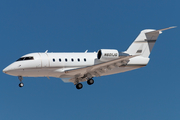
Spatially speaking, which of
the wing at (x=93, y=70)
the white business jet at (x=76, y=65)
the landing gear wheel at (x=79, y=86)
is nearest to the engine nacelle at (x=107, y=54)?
the white business jet at (x=76, y=65)

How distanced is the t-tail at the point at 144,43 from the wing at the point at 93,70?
306cm

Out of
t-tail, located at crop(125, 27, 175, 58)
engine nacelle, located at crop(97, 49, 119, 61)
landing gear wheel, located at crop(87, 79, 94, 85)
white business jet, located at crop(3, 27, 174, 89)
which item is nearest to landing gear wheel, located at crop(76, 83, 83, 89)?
white business jet, located at crop(3, 27, 174, 89)

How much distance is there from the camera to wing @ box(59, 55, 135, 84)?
29323mm

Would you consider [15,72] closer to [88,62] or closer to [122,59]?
[88,62]

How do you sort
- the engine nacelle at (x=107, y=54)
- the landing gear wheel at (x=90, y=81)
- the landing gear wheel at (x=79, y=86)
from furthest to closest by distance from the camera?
the landing gear wheel at (x=79, y=86), the landing gear wheel at (x=90, y=81), the engine nacelle at (x=107, y=54)

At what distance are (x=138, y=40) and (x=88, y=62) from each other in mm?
6134

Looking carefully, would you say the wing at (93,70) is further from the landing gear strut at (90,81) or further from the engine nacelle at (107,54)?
the engine nacelle at (107,54)

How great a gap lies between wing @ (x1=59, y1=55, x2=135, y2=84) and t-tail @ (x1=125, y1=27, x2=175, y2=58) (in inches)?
121

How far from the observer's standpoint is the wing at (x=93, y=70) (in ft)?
96.2

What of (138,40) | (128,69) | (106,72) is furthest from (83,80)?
(138,40)

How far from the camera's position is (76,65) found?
30406 mm

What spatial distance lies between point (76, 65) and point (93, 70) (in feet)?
5.44

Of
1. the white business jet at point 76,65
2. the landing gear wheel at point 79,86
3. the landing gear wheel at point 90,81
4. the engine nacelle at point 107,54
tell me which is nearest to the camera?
the white business jet at point 76,65

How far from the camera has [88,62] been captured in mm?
30875
